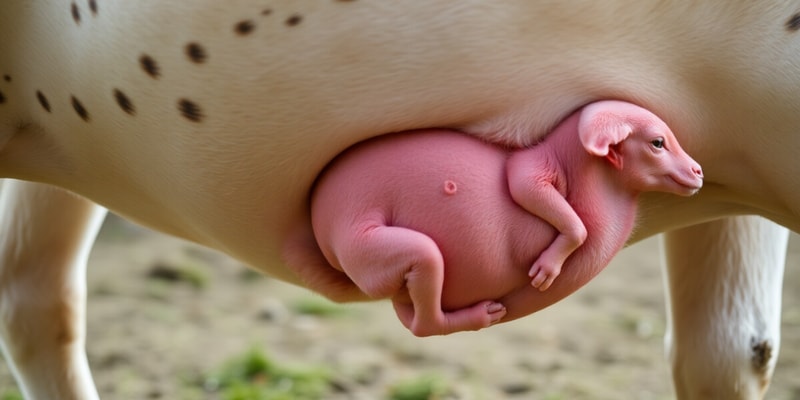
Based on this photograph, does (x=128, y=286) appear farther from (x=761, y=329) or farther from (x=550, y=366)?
(x=761, y=329)

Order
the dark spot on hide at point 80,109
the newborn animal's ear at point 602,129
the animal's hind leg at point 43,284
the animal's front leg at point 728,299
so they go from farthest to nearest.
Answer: the animal's hind leg at point 43,284
the animal's front leg at point 728,299
the dark spot on hide at point 80,109
the newborn animal's ear at point 602,129

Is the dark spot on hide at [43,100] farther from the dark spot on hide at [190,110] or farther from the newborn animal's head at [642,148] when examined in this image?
Answer: the newborn animal's head at [642,148]

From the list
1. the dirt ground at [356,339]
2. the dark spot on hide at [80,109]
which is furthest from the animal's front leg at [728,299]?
the dark spot on hide at [80,109]

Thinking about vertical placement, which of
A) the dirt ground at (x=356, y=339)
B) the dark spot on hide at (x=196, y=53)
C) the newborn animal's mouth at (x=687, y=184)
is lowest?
the newborn animal's mouth at (x=687, y=184)

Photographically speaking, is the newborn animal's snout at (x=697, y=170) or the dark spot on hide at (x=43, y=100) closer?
the newborn animal's snout at (x=697, y=170)

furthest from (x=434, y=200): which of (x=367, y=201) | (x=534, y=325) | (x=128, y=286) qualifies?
(x=128, y=286)

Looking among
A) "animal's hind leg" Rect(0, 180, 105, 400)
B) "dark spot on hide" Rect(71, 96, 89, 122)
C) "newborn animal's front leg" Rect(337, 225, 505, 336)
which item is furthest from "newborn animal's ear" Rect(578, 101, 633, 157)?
"animal's hind leg" Rect(0, 180, 105, 400)

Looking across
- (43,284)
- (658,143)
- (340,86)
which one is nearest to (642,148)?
(658,143)
